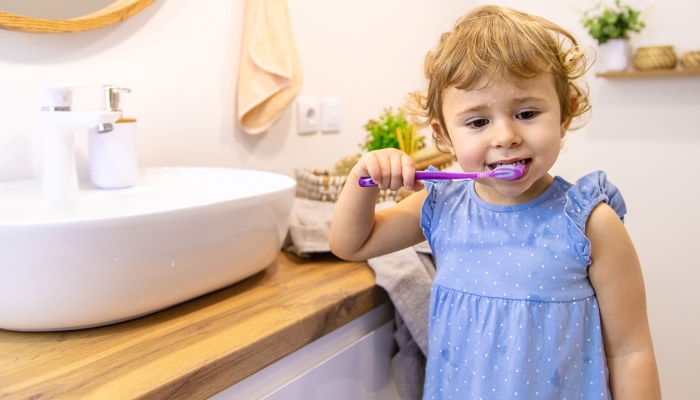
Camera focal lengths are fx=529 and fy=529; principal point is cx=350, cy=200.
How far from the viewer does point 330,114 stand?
1.43 meters

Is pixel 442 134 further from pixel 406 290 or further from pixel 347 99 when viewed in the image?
pixel 347 99

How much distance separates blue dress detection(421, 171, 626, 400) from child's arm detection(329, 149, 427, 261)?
0.35ft

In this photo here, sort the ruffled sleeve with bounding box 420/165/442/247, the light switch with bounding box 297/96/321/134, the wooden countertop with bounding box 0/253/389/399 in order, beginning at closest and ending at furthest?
1. the wooden countertop with bounding box 0/253/389/399
2. the ruffled sleeve with bounding box 420/165/442/247
3. the light switch with bounding box 297/96/321/134

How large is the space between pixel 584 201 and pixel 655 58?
4.38 ft

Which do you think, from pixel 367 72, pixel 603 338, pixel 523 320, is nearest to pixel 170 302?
pixel 523 320

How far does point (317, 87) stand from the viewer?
139 centimetres

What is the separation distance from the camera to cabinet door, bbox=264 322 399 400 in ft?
2.49

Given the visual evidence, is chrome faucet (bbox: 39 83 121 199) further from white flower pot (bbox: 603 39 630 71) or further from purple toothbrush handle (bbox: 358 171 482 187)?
white flower pot (bbox: 603 39 630 71)

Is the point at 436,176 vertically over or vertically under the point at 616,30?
under

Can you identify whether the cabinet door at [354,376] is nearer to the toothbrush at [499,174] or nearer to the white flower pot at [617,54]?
the toothbrush at [499,174]

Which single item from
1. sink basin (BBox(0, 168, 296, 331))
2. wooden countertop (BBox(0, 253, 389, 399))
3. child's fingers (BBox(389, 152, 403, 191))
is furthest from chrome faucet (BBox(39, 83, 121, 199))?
child's fingers (BBox(389, 152, 403, 191))

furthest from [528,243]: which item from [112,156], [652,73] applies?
[652,73]

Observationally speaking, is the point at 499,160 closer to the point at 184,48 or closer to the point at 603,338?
the point at 603,338

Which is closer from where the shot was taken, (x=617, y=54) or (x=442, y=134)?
(x=442, y=134)
